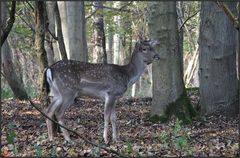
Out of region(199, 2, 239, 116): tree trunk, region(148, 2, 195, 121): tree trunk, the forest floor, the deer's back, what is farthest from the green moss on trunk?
the deer's back

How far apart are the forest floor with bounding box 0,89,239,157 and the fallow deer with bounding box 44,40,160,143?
396 millimetres

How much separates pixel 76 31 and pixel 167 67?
4896 millimetres

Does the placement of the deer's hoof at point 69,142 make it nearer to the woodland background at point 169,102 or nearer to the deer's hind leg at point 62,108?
the woodland background at point 169,102

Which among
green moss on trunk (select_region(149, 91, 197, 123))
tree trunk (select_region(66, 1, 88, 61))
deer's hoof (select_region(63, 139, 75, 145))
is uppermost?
tree trunk (select_region(66, 1, 88, 61))

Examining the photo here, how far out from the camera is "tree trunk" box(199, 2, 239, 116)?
8914 millimetres

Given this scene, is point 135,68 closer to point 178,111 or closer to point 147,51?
point 147,51

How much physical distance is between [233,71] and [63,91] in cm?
318

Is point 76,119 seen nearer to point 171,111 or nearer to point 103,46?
point 171,111

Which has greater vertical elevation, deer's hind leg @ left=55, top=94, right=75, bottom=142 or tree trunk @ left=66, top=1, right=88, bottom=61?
tree trunk @ left=66, top=1, right=88, bottom=61

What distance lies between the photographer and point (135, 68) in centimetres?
836

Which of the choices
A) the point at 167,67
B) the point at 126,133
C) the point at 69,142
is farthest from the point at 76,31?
the point at 69,142

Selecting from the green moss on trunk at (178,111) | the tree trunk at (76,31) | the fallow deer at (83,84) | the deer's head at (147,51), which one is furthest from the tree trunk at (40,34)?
the tree trunk at (76,31)

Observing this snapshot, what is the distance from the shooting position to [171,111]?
8.70m

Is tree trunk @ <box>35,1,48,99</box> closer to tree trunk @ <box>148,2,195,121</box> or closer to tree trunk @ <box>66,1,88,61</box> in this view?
tree trunk @ <box>148,2,195,121</box>
